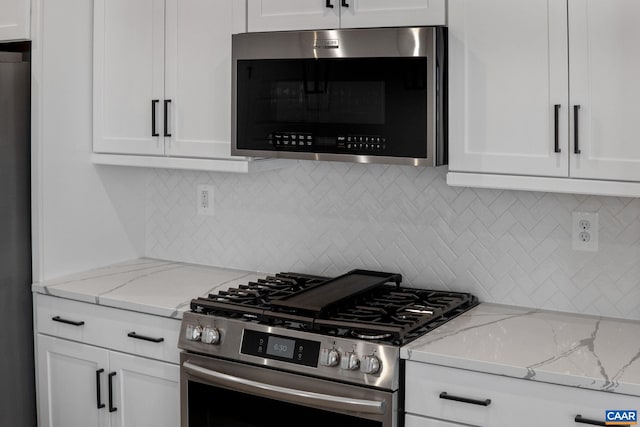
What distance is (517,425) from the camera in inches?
88.1

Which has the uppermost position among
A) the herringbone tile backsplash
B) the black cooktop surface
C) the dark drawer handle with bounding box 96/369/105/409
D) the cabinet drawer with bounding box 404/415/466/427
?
the herringbone tile backsplash

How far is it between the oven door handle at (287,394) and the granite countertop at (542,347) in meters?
0.18

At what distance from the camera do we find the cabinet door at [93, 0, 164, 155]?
10.5 feet

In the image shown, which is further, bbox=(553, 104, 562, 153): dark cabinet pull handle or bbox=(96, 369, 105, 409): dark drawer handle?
bbox=(96, 369, 105, 409): dark drawer handle

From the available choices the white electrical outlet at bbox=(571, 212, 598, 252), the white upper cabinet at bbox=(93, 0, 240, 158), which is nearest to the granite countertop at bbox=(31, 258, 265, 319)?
the white upper cabinet at bbox=(93, 0, 240, 158)

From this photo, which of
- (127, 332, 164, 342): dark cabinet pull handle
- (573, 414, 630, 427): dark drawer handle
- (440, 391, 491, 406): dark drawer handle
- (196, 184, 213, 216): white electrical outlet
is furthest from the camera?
(196, 184, 213, 216): white electrical outlet

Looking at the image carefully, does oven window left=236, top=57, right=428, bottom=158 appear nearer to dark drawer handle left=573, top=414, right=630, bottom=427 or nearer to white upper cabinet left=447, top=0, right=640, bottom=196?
white upper cabinet left=447, top=0, right=640, bottom=196

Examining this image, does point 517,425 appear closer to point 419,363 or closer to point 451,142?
point 419,363

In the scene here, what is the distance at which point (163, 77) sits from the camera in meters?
3.20

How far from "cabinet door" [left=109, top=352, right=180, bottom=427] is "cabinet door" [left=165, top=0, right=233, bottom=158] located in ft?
2.62

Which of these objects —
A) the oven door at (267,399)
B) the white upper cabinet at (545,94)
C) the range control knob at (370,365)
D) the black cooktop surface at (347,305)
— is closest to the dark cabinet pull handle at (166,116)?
the black cooktop surface at (347,305)

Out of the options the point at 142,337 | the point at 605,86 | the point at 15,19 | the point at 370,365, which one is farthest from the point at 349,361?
the point at 15,19

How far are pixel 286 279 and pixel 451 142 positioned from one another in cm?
88

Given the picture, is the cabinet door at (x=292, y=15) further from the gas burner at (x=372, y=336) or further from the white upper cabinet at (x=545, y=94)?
the gas burner at (x=372, y=336)
